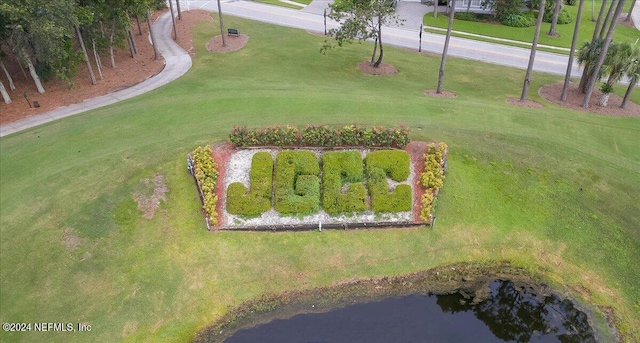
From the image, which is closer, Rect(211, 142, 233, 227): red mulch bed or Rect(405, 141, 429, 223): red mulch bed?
Rect(211, 142, 233, 227): red mulch bed

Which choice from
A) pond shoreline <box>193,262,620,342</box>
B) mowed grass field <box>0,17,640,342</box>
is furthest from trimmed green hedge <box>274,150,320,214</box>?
pond shoreline <box>193,262,620,342</box>

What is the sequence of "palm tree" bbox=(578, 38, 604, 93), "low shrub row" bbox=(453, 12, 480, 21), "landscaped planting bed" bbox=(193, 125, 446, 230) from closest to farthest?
"landscaped planting bed" bbox=(193, 125, 446, 230) → "palm tree" bbox=(578, 38, 604, 93) → "low shrub row" bbox=(453, 12, 480, 21)

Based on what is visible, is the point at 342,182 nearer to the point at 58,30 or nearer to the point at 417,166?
the point at 417,166

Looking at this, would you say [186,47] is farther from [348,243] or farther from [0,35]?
[348,243]

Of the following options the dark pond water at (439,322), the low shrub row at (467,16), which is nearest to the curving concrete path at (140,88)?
the dark pond water at (439,322)

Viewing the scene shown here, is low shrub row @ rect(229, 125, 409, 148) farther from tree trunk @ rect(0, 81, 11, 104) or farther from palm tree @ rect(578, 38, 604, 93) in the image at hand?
tree trunk @ rect(0, 81, 11, 104)

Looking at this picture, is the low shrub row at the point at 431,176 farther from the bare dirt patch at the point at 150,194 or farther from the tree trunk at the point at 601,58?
the tree trunk at the point at 601,58

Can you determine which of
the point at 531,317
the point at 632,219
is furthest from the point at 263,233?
the point at 632,219

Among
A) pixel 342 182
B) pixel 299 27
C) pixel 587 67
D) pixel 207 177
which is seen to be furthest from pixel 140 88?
pixel 587 67
